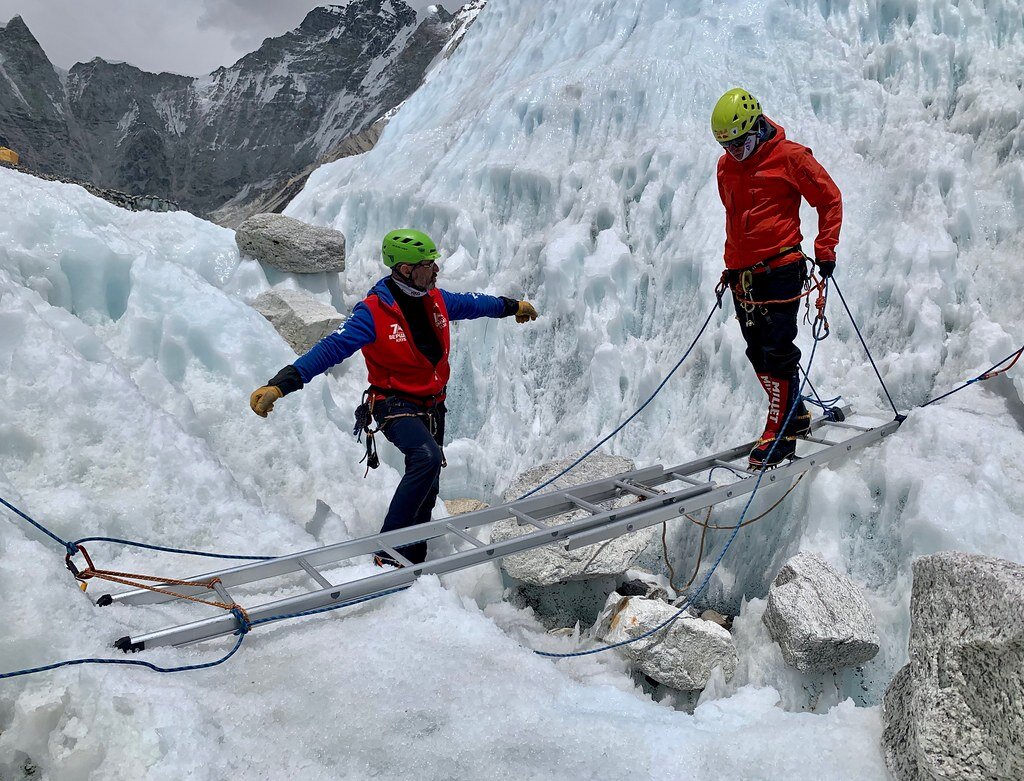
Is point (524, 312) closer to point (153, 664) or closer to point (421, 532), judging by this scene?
point (421, 532)

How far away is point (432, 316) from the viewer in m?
4.18

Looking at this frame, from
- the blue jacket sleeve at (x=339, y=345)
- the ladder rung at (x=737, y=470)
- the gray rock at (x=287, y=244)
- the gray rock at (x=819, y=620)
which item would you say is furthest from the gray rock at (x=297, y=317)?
the gray rock at (x=819, y=620)

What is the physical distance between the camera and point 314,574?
9.65ft

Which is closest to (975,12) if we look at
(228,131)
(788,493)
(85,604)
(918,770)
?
(788,493)

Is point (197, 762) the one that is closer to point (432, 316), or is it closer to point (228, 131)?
point (432, 316)

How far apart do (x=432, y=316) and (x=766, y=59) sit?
597 centimetres

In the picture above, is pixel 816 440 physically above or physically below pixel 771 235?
below

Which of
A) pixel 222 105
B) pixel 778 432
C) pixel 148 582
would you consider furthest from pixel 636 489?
pixel 222 105

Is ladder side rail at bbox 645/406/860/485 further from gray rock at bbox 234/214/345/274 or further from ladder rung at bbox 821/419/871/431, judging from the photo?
gray rock at bbox 234/214/345/274

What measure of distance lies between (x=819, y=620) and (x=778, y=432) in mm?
1322

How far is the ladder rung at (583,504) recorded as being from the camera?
375 centimetres

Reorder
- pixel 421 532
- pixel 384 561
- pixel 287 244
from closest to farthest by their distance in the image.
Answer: pixel 421 532 → pixel 384 561 → pixel 287 244

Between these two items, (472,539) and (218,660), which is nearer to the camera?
(218,660)

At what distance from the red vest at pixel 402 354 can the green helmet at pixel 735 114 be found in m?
2.09
